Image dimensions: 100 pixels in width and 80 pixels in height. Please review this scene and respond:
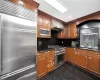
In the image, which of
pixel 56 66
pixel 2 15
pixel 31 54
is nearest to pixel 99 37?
pixel 56 66

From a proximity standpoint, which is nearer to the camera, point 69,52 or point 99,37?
point 99,37

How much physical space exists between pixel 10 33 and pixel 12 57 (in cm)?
47

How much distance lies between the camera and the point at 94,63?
2490 millimetres

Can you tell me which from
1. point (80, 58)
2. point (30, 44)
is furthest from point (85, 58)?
point (30, 44)

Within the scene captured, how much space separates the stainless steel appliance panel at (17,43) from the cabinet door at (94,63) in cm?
223

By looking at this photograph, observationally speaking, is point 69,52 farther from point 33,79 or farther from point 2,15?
point 2,15

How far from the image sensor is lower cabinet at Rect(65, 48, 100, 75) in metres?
2.44

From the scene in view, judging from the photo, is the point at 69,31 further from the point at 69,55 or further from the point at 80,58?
the point at 80,58

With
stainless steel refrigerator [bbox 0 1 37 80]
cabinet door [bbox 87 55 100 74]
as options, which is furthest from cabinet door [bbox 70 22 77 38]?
stainless steel refrigerator [bbox 0 1 37 80]

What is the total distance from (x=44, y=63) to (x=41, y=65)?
0.47 feet

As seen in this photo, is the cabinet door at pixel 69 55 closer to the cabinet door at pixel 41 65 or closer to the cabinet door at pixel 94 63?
the cabinet door at pixel 94 63

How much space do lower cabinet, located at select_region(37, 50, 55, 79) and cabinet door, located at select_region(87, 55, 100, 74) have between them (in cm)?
144

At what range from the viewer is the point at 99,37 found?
2.98 m

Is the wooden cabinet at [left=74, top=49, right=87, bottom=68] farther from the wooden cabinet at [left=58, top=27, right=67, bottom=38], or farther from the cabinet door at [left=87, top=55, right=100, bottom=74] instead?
the wooden cabinet at [left=58, top=27, right=67, bottom=38]
